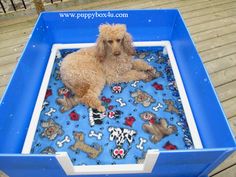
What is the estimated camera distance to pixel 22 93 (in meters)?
1.84

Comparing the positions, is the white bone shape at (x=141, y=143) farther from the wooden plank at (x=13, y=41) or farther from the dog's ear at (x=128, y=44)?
the wooden plank at (x=13, y=41)

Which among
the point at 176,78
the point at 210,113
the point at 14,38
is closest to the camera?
the point at 210,113

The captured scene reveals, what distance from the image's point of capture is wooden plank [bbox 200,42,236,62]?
245 cm

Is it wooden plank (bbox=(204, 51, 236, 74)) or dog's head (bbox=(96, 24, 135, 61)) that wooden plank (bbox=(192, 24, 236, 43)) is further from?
dog's head (bbox=(96, 24, 135, 61))

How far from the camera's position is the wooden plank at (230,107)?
1.95m

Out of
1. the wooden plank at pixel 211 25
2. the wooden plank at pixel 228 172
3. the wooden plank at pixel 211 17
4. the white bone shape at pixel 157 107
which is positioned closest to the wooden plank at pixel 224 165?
the wooden plank at pixel 228 172

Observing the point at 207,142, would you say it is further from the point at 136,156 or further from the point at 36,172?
the point at 36,172

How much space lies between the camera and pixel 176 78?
2.15 m

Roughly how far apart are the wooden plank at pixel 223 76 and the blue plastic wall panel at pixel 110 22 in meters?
0.67

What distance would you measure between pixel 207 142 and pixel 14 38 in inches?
97.2

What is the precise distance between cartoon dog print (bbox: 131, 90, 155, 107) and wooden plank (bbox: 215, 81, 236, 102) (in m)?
0.62

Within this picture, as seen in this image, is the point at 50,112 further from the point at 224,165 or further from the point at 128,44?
the point at 224,165

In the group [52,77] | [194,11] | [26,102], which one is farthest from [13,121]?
[194,11]

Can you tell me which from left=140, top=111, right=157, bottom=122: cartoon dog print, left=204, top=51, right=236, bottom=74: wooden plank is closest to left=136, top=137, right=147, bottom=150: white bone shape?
left=140, top=111, right=157, bottom=122: cartoon dog print
